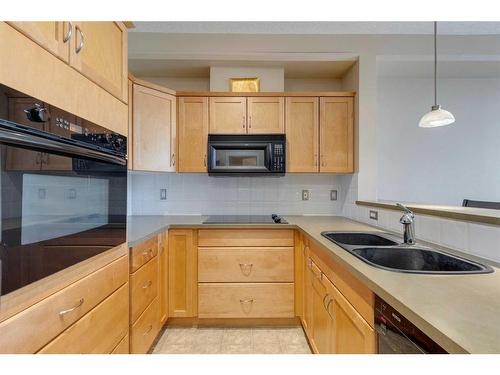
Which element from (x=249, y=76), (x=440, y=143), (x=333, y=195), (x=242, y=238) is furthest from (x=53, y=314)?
(x=440, y=143)

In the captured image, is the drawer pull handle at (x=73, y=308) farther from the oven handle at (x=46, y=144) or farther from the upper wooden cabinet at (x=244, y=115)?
the upper wooden cabinet at (x=244, y=115)

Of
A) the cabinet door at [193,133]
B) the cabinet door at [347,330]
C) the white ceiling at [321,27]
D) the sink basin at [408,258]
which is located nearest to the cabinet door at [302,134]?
the white ceiling at [321,27]

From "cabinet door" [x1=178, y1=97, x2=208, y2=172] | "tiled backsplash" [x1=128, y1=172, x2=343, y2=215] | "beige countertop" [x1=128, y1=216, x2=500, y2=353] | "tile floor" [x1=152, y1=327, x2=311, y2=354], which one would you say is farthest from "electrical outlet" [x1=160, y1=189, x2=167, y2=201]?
"beige countertop" [x1=128, y1=216, x2=500, y2=353]

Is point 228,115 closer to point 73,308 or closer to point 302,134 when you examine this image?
point 302,134

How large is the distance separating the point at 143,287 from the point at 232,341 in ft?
2.77

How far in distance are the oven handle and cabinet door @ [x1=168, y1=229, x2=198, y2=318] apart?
3.99 ft

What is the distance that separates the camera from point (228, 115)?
2471 millimetres

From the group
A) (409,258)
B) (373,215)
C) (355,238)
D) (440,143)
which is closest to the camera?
(409,258)

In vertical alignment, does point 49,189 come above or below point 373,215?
above

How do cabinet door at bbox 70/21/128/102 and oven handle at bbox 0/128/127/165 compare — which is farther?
cabinet door at bbox 70/21/128/102

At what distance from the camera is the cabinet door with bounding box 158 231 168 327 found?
6.54ft

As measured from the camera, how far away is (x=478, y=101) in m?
2.94

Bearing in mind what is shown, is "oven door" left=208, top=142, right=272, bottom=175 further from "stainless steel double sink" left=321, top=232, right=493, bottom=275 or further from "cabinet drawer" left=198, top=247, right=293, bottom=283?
"stainless steel double sink" left=321, top=232, right=493, bottom=275
